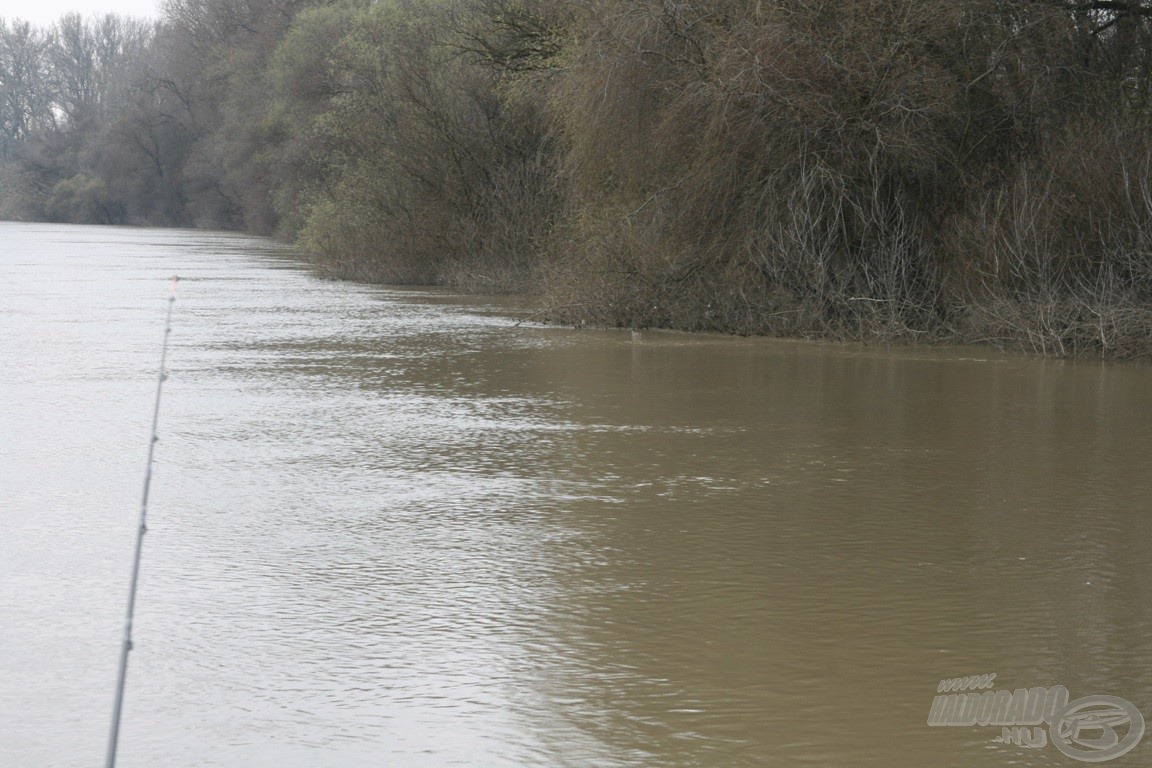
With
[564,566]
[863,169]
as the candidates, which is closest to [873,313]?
[863,169]

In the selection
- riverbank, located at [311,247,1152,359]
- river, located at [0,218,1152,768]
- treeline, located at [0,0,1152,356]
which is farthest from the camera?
treeline, located at [0,0,1152,356]

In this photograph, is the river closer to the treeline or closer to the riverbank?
the riverbank

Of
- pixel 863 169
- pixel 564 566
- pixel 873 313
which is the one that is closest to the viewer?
pixel 564 566

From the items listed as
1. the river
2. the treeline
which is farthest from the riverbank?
the river

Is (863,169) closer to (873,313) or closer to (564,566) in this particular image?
(873,313)

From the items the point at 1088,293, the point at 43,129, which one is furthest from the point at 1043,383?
the point at 43,129

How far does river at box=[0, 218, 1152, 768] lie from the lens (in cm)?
491

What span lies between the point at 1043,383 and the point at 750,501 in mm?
7205

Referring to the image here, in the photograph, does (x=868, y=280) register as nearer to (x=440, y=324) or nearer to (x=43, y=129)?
(x=440, y=324)

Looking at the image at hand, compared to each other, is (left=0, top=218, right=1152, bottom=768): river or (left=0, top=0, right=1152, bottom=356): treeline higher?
(left=0, top=0, right=1152, bottom=356): treeline

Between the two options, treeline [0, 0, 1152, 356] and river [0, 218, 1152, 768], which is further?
treeline [0, 0, 1152, 356]

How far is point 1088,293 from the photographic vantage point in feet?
58.0

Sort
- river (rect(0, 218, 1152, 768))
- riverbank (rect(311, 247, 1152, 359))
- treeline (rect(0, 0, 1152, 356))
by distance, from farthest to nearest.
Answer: treeline (rect(0, 0, 1152, 356)), riverbank (rect(311, 247, 1152, 359)), river (rect(0, 218, 1152, 768))

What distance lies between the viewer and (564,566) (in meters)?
7.00
